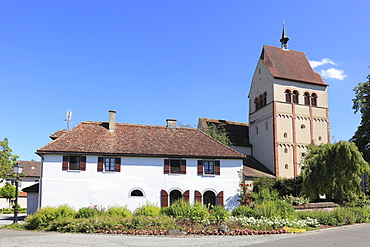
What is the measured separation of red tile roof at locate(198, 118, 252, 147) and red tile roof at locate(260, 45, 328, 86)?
8.95 metres

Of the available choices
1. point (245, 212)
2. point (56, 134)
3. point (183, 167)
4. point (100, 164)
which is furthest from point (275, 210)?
point (56, 134)

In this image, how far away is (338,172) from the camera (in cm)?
2578

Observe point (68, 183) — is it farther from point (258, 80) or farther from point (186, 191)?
point (258, 80)

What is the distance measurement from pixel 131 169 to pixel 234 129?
21.1 m

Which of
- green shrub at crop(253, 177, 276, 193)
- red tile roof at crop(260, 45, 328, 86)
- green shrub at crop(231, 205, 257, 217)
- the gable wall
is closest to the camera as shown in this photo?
green shrub at crop(231, 205, 257, 217)

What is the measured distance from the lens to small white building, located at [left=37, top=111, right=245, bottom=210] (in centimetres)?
2650

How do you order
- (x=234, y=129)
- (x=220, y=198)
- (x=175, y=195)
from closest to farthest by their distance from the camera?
(x=175, y=195) → (x=220, y=198) → (x=234, y=129)

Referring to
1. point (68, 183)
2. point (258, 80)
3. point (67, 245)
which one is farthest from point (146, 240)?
point (258, 80)

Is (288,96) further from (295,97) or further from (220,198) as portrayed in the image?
(220,198)

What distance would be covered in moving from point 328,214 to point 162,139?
1532cm

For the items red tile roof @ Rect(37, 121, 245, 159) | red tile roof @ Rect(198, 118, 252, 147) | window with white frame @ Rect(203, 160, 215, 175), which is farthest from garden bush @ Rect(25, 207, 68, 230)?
red tile roof @ Rect(198, 118, 252, 147)

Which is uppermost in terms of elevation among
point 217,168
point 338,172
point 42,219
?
point 217,168

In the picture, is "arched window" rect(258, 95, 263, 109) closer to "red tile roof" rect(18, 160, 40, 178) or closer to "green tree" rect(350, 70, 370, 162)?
"green tree" rect(350, 70, 370, 162)

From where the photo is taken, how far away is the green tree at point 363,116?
38.1 meters
